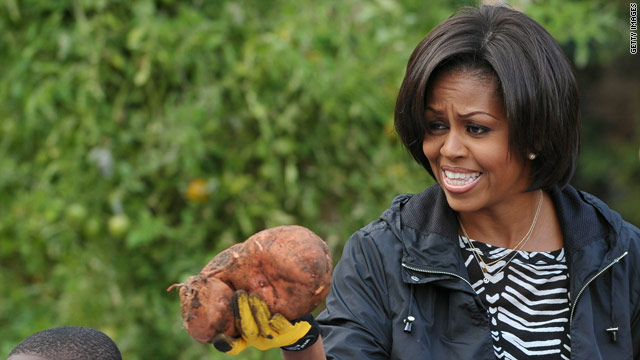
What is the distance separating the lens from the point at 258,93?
124 inches

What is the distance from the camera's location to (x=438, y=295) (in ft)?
6.52

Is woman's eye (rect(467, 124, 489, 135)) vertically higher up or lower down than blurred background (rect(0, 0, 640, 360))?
higher up

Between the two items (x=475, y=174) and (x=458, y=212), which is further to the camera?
(x=458, y=212)

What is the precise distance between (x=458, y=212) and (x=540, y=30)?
47cm

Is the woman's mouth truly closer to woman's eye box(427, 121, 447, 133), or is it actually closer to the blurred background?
woman's eye box(427, 121, 447, 133)

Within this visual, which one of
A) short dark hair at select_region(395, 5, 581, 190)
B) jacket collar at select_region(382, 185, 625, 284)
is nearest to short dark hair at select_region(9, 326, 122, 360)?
jacket collar at select_region(382, 185, 625, 284)

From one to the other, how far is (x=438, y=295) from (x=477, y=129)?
39 cm

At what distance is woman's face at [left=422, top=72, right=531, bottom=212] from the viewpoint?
190cm

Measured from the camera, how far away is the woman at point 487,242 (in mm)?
1908

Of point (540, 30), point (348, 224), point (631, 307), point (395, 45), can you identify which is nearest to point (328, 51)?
point (395, 45)

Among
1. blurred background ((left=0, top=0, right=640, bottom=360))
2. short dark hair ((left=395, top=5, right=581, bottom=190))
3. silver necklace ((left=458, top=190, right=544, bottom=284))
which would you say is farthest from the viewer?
blurred background ((left=0, top=0, right=640, bottom=360))

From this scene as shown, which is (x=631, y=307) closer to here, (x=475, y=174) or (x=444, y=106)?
(x=475, y=174)

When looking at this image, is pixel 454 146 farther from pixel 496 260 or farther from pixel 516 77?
pixel 496 260

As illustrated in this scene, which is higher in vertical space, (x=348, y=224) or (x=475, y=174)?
(x=475, y=174)
